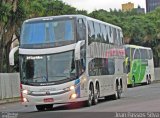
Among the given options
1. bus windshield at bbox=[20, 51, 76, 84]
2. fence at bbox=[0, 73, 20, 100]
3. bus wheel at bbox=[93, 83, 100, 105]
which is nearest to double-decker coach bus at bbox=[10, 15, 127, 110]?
bus windshield at bbox=[20, 51, 76, 84]

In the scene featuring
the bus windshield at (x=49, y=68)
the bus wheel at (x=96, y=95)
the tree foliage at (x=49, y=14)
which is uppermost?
the tree foliage at (x=49, y=14)

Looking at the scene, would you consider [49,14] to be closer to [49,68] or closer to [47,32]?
[47,32]

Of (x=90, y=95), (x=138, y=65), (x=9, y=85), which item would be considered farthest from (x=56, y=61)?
(x=138, y=65)

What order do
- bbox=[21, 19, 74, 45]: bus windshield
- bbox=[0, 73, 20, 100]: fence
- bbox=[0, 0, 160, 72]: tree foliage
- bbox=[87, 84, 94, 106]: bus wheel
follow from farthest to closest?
bbox=[0, 0, 160, 72]: tree foliage < bbox=[0, 73, 20, 100]: fence < bbox=[87, 84, 94, 106]: bus wheel < bbox=[21, 19, 74, 45]: bus windshield

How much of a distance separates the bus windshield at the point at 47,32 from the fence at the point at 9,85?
16496mm

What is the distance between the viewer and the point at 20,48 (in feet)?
75.1

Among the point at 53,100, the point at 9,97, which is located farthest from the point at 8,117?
the point at 9,97

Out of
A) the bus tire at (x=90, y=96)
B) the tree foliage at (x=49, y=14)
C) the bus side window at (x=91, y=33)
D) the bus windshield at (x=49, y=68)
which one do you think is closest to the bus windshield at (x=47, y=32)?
the bus windshield at (x=49, y=68)

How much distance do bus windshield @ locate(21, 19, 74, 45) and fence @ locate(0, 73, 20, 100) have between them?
Answer: 16.5 metres

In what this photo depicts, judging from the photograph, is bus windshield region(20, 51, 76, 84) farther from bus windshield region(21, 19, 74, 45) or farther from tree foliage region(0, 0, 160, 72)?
tree foliage region(0, 0, 160, 72)

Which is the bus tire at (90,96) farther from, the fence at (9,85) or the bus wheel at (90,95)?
the fence at (9,85)

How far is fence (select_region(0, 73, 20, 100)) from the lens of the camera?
39.3 metres

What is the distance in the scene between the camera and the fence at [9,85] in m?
39.3

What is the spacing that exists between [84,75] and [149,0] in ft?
481
